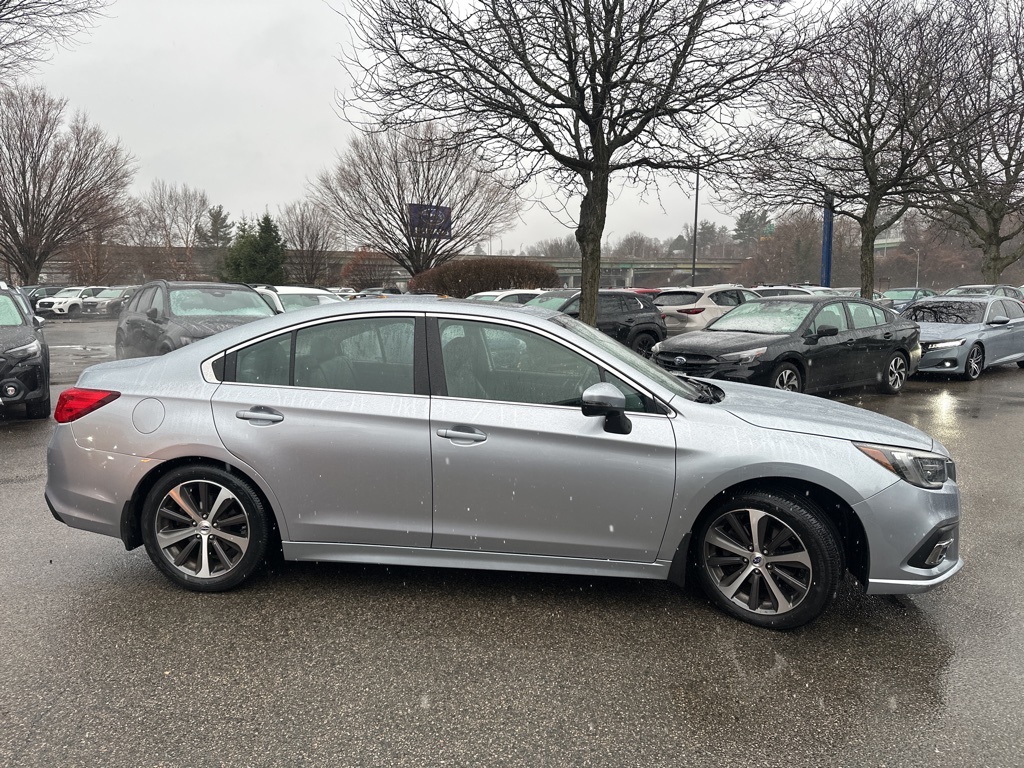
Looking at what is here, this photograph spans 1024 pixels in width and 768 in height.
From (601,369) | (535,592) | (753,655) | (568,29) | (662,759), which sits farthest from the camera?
(568,29)

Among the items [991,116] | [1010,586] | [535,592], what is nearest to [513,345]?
[535,592]

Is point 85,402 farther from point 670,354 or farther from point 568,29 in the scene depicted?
point 568,29

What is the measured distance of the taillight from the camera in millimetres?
3686

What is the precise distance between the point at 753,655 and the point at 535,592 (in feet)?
3.60

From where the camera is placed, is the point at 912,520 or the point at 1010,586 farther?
the point at 1010,586

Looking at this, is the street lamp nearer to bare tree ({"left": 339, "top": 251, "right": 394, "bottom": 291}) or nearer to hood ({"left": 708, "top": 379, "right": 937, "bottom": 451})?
bare tree ({"left": 339, "top": 251, "right": 394, "bottom": 291})

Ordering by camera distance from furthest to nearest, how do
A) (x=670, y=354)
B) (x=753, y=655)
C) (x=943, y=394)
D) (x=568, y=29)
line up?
(x=943, y=394) < (x=568, y=29) < (x=670, y=354) < (x=753, y=655)

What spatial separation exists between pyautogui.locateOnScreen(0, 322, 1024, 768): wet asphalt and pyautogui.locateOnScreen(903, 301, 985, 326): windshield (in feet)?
34.2

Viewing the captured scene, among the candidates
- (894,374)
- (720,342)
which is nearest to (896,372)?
(894,374)

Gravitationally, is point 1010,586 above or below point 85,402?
below

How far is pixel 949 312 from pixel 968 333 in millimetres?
844

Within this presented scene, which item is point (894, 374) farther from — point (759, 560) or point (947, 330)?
point (759, 560)

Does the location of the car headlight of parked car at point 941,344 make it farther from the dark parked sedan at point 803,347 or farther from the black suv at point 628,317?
the black suv at point 628,317

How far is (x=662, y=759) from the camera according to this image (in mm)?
2402
